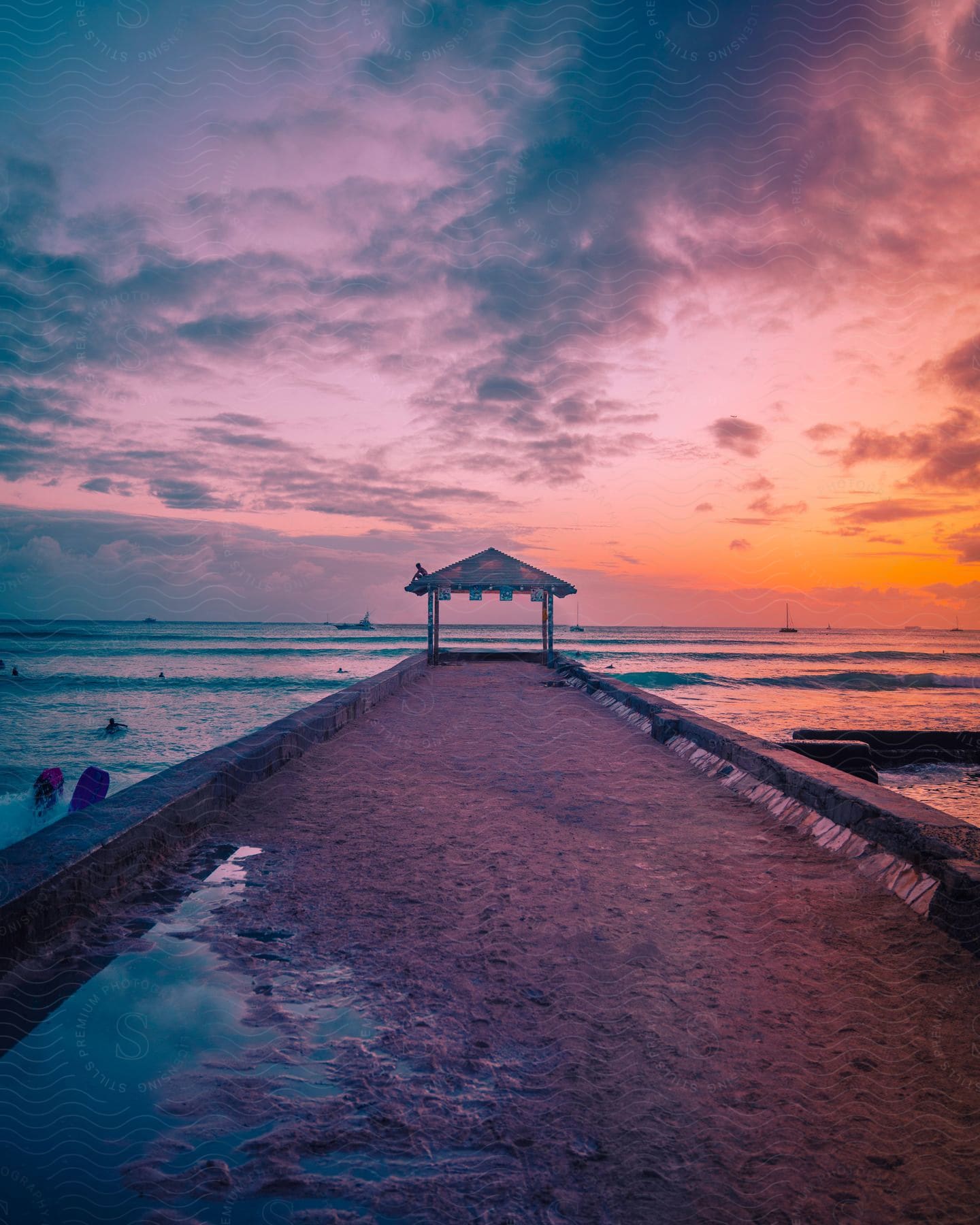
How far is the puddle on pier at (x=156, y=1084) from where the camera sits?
1.74 m

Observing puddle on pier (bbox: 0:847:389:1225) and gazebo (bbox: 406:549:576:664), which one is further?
gazebo (bbox: 406:549:576:664)

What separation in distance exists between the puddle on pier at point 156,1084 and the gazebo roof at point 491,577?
17027 millimetres

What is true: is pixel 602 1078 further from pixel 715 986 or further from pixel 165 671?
pixel 165 671

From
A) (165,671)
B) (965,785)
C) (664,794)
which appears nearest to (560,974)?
(664,794)

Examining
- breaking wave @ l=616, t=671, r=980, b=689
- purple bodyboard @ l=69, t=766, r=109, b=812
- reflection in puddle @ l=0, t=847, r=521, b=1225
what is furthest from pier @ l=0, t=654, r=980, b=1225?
breaking wave @ l=616, t=671, r=980, b=689

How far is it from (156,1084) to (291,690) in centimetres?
3116

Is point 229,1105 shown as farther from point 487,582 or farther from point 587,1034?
point 487,582

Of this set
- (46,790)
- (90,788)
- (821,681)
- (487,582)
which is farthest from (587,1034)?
(821,681)

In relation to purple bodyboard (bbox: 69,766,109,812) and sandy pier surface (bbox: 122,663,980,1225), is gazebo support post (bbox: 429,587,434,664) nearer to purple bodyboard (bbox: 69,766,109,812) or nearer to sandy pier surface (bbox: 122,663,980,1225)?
purple bodyboard (bbox: 69,766,109,812)

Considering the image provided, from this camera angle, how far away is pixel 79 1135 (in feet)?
6.45

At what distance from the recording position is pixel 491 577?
66.2 feet

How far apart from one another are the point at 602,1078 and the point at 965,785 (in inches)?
512

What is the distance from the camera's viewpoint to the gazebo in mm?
19984

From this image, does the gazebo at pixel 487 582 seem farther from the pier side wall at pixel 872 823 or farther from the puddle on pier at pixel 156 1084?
the puddle on pier at pixel 156 1084
